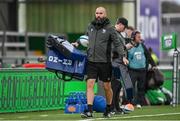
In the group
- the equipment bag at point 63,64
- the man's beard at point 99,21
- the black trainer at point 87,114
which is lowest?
the black trainer at point 87,114

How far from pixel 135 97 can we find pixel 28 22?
691 inches

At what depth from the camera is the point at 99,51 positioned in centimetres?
1414

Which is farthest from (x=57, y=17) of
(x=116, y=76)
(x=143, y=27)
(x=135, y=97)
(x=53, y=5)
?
(x=116, y=76)

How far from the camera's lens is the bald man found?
14133 millimetres

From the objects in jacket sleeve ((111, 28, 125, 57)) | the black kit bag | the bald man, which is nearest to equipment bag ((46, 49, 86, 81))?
the black kit bag

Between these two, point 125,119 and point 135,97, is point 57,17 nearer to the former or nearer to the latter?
point 135,97

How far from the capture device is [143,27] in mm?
31641

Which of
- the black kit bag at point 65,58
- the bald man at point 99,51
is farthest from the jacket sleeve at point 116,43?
the black kit bag at point 65,58

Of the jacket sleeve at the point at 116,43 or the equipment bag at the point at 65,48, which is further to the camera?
the equipment bag at the point at 65,48

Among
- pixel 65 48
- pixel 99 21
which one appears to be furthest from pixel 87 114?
pixel 99 21

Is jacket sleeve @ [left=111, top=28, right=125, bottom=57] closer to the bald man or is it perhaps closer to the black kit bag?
the bald man

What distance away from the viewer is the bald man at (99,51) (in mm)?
14133

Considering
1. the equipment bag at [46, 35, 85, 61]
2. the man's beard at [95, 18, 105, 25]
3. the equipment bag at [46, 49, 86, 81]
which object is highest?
the man's beard at [95, 18, 105, 25]

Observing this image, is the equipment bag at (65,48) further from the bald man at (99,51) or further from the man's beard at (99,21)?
the man's beard at (99,21)
